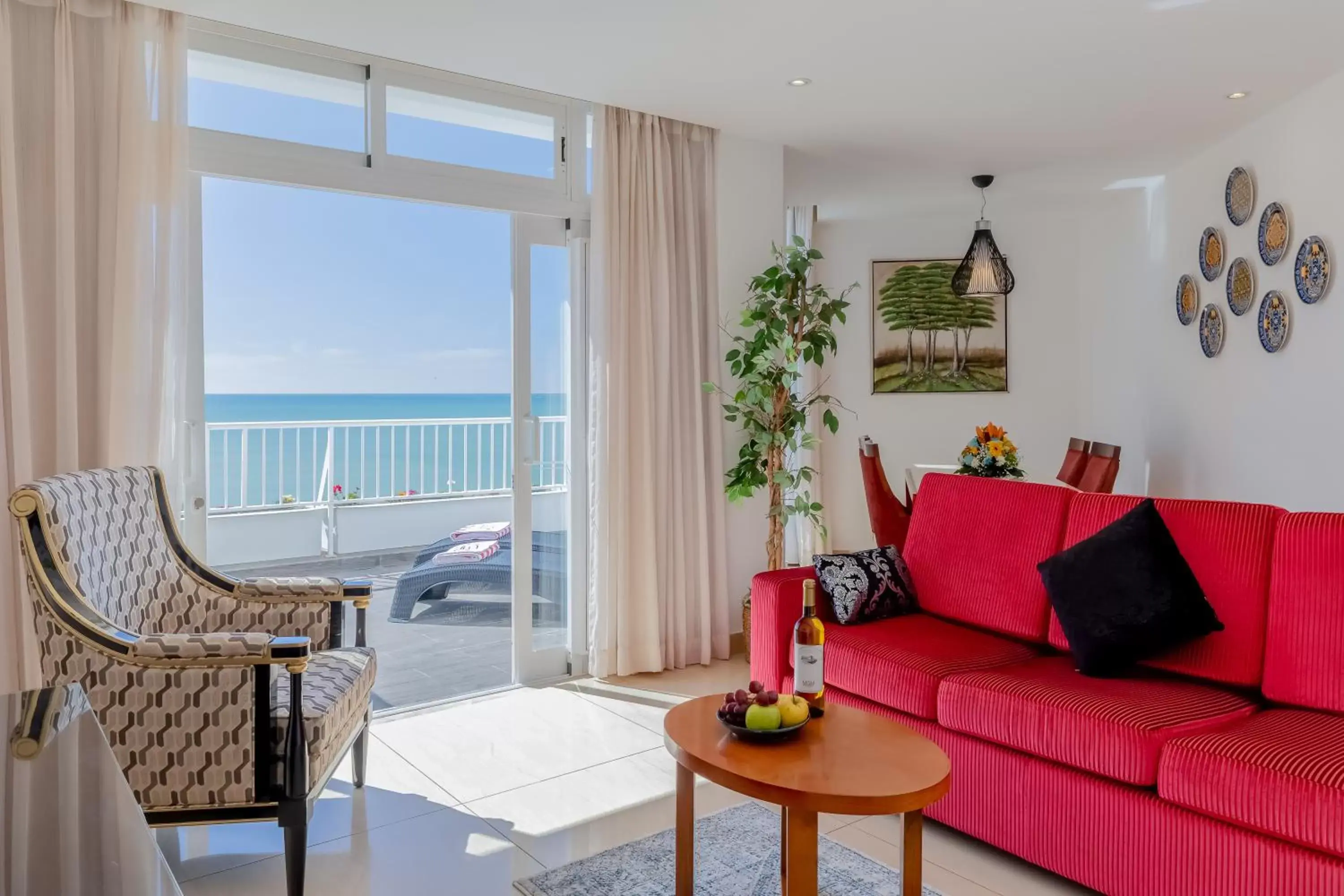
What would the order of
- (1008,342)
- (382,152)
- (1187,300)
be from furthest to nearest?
(1008,342) → (1187,300) → (382,152)

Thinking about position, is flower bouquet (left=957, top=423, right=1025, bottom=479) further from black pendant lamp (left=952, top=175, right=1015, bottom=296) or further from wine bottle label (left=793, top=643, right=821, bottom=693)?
wine bottle label (left=793, top=643, right=821, bottom=693)

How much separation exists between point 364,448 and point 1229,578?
6214mm

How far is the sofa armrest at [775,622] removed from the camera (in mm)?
3246

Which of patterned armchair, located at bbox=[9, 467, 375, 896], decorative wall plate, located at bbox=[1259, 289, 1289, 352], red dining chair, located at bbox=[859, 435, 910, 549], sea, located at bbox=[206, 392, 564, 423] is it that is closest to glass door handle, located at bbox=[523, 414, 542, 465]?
red dining chair, located at bbox=[859, 435, 910, 549]

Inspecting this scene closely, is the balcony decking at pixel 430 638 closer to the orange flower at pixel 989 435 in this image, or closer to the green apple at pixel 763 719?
the green apple at pixel 763 719

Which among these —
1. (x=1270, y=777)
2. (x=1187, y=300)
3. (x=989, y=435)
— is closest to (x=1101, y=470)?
(x=989, y=435)

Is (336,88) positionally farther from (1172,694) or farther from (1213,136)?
(1213,136)

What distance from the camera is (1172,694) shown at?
250cm

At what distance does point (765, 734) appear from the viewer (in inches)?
84.1

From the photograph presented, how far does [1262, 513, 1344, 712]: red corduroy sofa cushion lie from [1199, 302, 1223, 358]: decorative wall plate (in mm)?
2947

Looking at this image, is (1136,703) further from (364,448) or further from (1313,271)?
(364,448)

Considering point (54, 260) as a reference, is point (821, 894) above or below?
below

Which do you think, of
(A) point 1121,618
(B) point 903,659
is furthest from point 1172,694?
(B) point 903,659

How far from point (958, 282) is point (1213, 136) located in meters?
1.57
